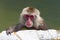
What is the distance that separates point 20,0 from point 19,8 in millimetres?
130

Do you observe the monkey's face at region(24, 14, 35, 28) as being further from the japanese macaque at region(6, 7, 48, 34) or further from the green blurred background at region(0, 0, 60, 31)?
the green blurred background at region(0, 0, 60, 31)

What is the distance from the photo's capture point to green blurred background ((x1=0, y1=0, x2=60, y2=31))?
1930 millimetres

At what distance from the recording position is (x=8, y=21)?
74.9 inches

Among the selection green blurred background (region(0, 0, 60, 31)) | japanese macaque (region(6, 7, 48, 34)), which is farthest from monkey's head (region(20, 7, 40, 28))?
green blurred background (region(0, 0, 60, 31))

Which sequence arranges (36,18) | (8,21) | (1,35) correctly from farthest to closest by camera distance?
1. (8,21)
2. (36,18)
3. (1,35)

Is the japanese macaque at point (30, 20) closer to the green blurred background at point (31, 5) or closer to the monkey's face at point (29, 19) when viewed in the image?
the monkey's face at point (29, 19)

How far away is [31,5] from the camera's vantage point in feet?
6.82

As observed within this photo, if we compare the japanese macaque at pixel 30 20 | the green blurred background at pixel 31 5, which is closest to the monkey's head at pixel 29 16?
the japanese macaque at pixel 30 20

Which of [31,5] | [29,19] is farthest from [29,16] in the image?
[31,5]

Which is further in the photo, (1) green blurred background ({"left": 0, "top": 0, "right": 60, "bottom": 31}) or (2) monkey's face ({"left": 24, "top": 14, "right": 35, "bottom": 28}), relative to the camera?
(1) green blurred background ({"left": 0, "top": 0, "right": 60, "bottom": 31})

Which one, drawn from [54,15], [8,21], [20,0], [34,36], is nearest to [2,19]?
[8,21]

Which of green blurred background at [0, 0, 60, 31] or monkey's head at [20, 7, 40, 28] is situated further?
green blurred background at [0, 0, 60, 31]

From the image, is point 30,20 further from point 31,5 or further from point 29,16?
point 31,5

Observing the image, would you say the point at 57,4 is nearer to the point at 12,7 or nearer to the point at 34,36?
the point at 12,7
